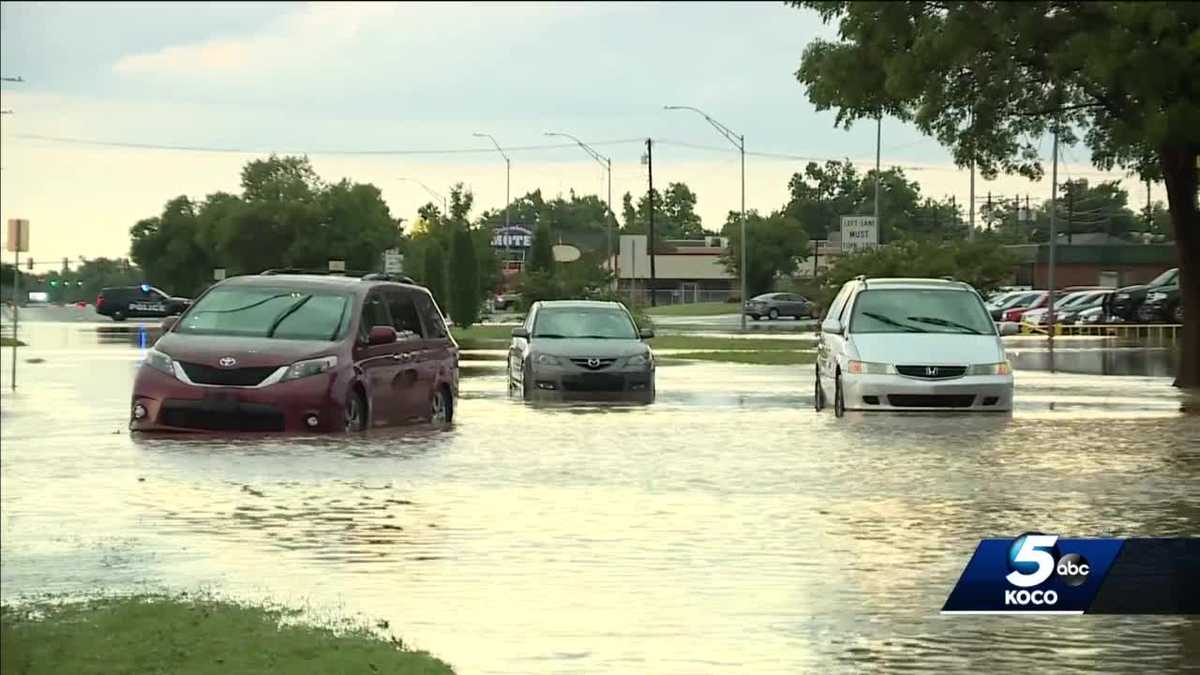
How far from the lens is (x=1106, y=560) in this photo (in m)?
8.34

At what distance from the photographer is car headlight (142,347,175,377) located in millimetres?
17969

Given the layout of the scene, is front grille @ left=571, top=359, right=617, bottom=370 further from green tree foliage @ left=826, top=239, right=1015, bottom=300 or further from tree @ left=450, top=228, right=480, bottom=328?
tree @ left=450, top=228, right=480, bottom=328

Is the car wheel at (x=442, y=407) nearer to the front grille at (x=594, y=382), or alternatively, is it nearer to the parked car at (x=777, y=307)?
the front grille at (x=594, y=382)

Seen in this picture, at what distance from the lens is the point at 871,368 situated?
71.9ft

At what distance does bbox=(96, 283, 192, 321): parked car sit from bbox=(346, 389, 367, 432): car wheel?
69928mm

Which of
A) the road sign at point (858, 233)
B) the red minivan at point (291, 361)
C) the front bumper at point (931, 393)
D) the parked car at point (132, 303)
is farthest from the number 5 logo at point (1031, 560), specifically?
the parked car at point (132, 303)

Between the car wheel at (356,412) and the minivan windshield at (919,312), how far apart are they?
21.7 feet

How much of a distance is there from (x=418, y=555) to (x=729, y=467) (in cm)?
598

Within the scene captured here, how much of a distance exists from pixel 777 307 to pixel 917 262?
3827cm

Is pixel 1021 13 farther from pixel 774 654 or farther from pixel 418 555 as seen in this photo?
pixel 774 654

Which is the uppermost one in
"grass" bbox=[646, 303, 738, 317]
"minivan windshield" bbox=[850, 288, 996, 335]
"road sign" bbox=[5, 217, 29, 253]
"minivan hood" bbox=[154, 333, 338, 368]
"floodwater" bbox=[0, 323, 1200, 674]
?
"road sign" bbox=[5, 217, 29, 253]

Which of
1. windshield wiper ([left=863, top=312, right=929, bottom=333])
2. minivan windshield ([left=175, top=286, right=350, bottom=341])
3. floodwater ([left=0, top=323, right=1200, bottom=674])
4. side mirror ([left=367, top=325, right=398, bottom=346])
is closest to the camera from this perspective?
floodwater ([left=0, top=323, right=1200, bottom=674])

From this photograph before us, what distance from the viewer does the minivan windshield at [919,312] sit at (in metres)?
22.8

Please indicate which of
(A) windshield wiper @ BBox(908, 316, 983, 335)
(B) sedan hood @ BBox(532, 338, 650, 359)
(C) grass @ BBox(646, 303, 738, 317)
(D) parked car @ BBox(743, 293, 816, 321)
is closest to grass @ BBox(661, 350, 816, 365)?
(B) sedan hood @ BBox(532, 338, 650, 359)
